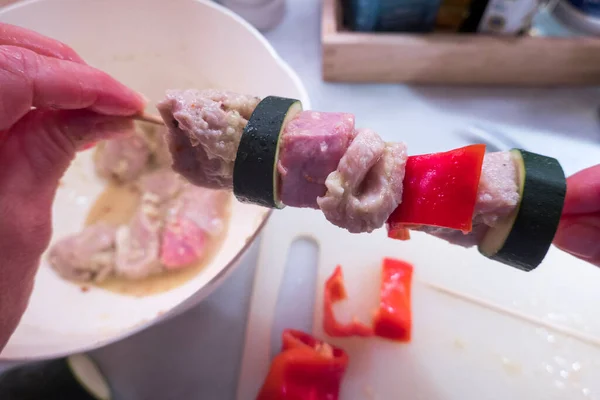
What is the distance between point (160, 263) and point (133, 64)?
2.31 ft

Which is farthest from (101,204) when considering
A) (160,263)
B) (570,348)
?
(570,348)

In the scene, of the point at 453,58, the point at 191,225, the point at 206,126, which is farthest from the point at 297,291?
the point at 453,58

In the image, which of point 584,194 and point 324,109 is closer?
point 584,194

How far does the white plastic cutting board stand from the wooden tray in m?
0.63

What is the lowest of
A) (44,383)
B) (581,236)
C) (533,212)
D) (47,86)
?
(44,383)

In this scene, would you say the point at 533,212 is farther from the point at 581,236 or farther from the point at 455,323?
the point at 455,323

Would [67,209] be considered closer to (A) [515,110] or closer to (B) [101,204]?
(B) [101,204]

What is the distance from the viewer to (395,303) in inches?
46.8

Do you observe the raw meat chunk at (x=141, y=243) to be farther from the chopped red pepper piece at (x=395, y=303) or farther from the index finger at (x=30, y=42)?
the chopped red pepper piece at (x=395, y=303)

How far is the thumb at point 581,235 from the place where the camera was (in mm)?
863

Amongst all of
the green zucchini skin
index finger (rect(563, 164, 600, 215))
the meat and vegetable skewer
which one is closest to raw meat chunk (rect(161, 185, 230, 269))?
the green zucchini skin

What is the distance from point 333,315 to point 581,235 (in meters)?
0.60

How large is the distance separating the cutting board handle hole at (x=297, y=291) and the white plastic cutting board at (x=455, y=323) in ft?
0.05

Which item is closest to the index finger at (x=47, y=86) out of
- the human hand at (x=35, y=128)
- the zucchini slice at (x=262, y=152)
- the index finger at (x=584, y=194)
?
the human hand at (x=35, y=128)
